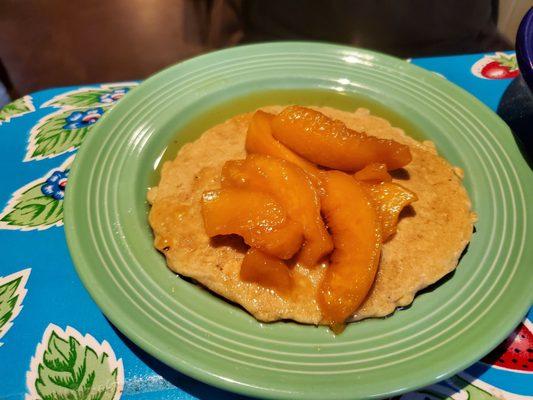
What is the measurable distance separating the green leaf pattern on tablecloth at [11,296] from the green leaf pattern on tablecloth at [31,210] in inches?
9.7

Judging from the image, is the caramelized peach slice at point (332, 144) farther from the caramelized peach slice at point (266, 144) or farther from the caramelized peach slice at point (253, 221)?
the caramelized peach slice at point (253, 221)

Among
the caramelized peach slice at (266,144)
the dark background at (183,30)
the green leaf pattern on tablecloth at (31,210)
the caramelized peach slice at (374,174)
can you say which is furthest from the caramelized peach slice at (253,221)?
the dark background at (183,30)

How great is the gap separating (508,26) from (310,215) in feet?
12.6

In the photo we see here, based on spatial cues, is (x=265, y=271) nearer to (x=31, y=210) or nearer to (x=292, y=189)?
(x=292, y=189)

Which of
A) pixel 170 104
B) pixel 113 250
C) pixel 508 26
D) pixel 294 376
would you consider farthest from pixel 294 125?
pixel 508 26

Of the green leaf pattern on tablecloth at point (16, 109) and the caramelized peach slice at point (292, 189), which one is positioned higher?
the caramelized peach slice at point (292, 189)

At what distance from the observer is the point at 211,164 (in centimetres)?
203

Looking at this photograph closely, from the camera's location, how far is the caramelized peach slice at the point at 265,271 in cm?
155

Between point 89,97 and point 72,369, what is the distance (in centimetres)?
164

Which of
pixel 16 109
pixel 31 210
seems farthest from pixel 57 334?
pixel 16 109

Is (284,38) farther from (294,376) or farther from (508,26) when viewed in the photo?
(294,376)

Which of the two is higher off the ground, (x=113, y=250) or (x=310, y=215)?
(x=310, y=215)

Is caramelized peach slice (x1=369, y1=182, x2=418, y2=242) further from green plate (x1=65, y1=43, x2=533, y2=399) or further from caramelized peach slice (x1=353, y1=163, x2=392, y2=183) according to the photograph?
green plate (x1=65, y1=43, x2=533, y2=399)

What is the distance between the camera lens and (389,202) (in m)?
1.72
